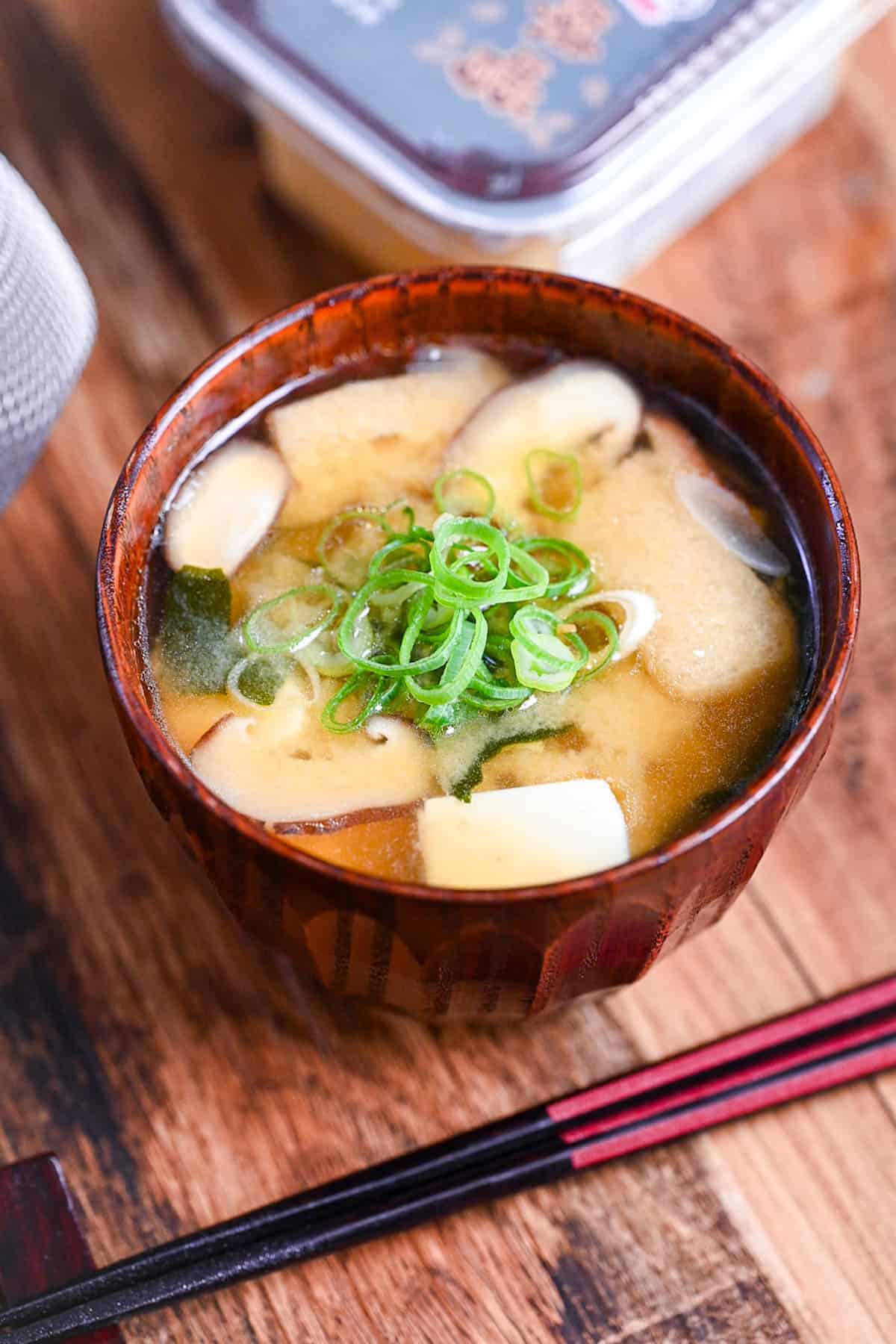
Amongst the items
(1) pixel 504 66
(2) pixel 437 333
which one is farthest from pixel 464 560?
(1) pixel 504 66

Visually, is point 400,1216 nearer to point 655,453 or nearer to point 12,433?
point 655,453

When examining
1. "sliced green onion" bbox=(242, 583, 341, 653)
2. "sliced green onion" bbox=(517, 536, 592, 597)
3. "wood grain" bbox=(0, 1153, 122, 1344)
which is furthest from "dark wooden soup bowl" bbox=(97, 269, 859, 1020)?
"wood grain" bbox=(0, 1153, 122, 1344)

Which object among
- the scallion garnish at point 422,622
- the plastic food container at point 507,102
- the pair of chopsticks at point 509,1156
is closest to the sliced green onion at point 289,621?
the scallion garnish at point 422,622

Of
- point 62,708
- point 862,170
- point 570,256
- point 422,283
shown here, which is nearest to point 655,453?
point 422,283

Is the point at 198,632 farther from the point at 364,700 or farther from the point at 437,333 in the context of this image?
the point at 437,333

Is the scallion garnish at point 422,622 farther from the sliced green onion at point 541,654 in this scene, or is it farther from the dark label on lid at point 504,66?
the dark label on lid at point 504,66

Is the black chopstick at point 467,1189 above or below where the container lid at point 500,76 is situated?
below

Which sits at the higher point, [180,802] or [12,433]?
[12,433]

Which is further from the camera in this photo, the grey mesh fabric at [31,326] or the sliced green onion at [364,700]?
the grey mesh fabric at [31,326]
